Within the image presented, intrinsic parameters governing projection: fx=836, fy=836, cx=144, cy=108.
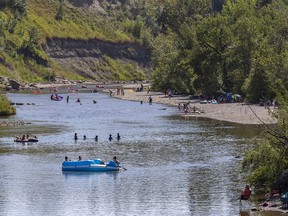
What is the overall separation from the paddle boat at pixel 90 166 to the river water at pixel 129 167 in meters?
0.92

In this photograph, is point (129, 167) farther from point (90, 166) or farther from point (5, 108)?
point (5, 108)

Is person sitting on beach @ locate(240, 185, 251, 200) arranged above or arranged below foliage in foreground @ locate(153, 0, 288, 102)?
below

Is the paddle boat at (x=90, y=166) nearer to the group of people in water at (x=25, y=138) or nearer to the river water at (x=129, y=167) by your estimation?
the river water at (x=129, y=167)

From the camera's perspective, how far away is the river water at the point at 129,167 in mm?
53750

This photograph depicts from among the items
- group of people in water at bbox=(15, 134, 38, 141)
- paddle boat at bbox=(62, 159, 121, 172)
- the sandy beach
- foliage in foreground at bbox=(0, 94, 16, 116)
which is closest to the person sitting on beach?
paddle boat at bbox=(62, 159, 121, 172)

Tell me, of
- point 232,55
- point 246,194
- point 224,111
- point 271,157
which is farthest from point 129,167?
point 232,55

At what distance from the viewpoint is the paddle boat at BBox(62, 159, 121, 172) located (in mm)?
67506

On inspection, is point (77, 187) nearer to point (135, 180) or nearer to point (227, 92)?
point (135, 180)

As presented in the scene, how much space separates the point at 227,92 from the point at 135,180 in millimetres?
75261

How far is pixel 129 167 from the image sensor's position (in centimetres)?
6856

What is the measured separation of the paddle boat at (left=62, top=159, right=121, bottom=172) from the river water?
92 centimetres

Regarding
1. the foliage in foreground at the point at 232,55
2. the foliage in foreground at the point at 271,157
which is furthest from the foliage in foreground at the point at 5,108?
the foliage in foreground at the point at 271,157

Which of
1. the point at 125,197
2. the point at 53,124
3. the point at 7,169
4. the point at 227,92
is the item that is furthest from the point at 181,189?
the point at 227,92

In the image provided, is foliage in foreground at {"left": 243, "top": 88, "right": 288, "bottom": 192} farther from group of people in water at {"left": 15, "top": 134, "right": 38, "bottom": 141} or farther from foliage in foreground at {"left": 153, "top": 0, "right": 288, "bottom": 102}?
foliage in foreground at {"left": 153, "top": 0, "right": 288, "bottom": 102}
